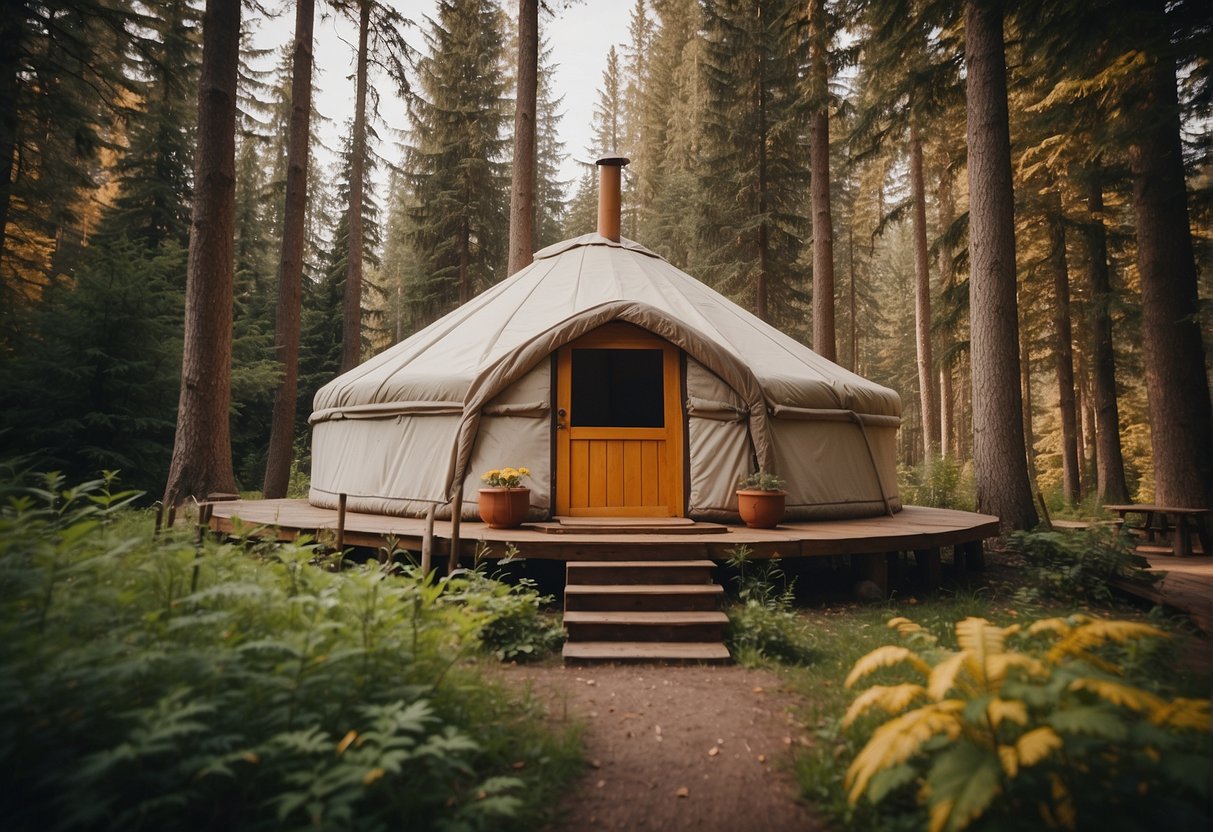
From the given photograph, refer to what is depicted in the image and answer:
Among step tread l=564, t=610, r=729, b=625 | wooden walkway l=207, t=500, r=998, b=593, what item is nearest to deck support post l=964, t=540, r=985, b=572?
wooden walkway l=207, t=500, r=998, b=593

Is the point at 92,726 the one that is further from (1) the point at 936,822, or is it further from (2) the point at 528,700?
(1) the point at 936,822

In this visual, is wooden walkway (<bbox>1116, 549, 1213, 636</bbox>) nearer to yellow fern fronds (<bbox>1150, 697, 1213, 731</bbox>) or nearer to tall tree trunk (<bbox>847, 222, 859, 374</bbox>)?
yellow fern fronds (<bbox>1150, 697, 1213, 731</bbox>)

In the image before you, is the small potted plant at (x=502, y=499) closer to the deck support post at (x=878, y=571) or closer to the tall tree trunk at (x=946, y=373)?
the deck support post at (x=878, y=571)

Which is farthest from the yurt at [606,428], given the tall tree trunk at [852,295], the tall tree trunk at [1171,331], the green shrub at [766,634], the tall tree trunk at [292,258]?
the tall tree trunk at [852,295]

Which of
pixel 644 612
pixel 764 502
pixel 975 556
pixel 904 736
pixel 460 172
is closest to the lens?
pixel 904 736

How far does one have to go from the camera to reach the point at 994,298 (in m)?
5.88

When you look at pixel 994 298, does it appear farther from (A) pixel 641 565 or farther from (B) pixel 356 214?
(B) pixel 356 214

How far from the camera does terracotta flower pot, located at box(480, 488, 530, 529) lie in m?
4.35

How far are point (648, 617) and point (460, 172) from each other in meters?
13.1

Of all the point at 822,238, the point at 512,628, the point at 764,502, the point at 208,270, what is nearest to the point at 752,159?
the point at 822,238

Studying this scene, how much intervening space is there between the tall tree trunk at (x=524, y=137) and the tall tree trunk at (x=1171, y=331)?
7503 millimetres

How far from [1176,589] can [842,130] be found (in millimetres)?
9461

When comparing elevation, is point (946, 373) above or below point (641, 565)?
above

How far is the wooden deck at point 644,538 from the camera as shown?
402cm
